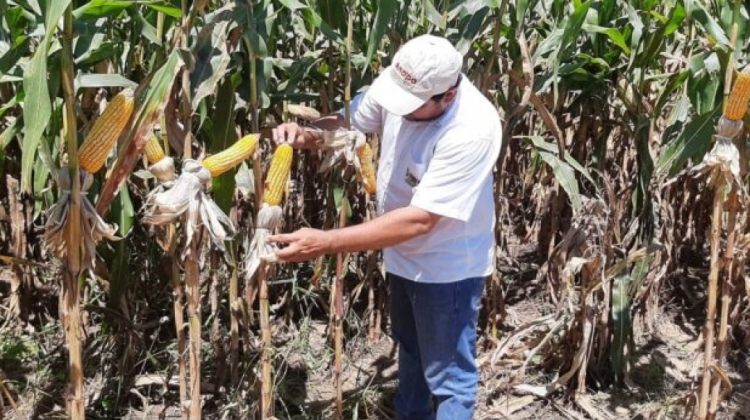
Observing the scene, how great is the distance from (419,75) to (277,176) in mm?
565

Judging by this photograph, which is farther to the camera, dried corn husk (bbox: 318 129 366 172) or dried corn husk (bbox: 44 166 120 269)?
dried corn husk (bbox: 318 129 366 172)

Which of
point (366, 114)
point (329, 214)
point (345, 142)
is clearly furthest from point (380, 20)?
point (329, 214)

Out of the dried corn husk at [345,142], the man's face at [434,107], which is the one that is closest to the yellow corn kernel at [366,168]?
the dried corn husk at [345,142]

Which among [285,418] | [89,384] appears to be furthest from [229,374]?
[89,384]

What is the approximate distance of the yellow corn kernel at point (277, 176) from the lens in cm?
292

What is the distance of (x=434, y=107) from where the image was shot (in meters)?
3.11

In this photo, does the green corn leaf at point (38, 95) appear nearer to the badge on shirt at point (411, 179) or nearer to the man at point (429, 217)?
the man at point (429, 217)

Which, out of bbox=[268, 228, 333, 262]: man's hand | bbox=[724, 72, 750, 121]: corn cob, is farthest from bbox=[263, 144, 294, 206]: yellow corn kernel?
bbox=[724, 72, 750, 121]: corn cob

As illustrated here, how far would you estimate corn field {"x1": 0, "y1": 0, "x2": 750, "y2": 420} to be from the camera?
3.13 m

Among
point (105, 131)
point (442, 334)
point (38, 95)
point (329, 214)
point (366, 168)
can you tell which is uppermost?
point (38, 95)

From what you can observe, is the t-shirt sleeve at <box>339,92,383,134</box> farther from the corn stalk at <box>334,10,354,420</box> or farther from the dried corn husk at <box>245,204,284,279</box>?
the dried corn husk at <box>245,204,284,279</box>

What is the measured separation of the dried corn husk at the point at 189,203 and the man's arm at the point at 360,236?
208 millimetres

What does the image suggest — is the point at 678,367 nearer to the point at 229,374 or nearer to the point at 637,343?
the point at 637,343

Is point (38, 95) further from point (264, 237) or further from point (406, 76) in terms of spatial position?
point (406, 76)
